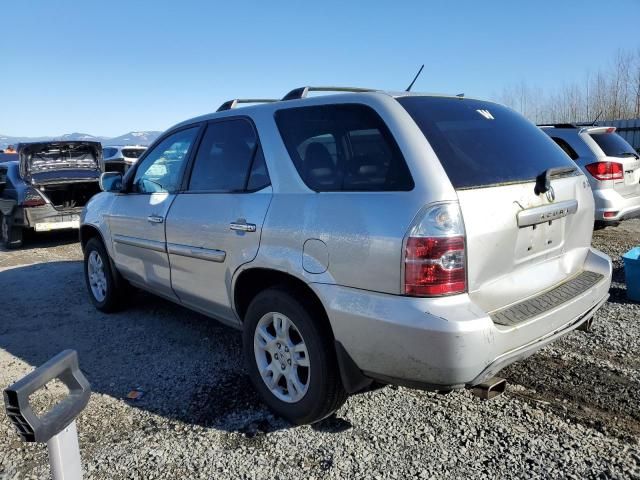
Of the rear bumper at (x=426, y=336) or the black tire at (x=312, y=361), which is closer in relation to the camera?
the rear bumper at (x=426, y=336)

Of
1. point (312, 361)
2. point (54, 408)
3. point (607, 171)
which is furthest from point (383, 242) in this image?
point (607, 171)

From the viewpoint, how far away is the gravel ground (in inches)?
98.4

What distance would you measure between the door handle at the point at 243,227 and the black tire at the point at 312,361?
0.38 metres

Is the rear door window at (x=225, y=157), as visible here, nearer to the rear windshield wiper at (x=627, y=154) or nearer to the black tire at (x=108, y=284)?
the black tire at (x=108, y=284)

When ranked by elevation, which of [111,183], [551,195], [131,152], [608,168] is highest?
[131,152]

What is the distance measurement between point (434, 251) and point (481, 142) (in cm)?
82

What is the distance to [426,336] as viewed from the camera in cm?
218

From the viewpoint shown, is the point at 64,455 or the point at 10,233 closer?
the point at 64,455

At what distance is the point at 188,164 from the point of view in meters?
3.74

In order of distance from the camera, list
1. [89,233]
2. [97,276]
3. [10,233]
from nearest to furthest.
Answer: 1. [97,276]
2. [89,233]
3. [10,233]

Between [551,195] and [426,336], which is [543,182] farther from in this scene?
[426,336]

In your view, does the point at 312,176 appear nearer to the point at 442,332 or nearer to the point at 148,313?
the point at 442,332

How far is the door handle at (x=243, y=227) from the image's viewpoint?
2.96m

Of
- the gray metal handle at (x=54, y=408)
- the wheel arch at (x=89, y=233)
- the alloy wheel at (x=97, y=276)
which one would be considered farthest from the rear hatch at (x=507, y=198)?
the alloy wheel at (x=97, y=276)
